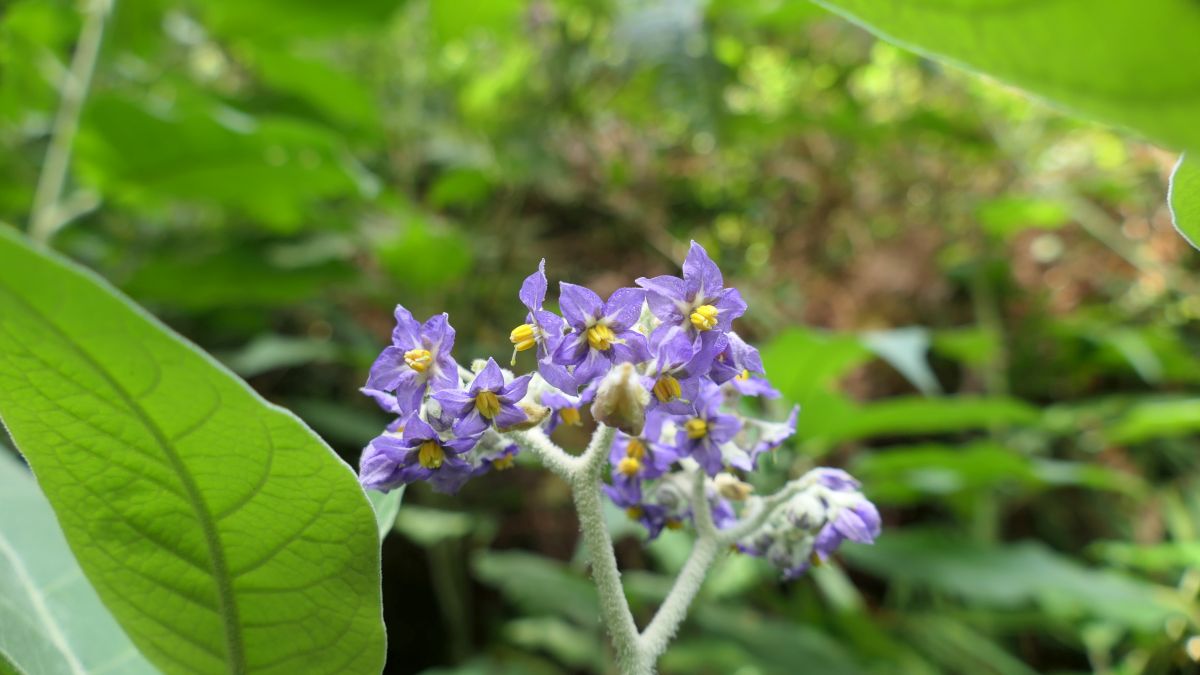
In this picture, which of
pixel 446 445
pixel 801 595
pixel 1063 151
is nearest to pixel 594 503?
pixel 446 445

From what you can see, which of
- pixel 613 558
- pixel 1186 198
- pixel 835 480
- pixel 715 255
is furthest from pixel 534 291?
pixel 715 255

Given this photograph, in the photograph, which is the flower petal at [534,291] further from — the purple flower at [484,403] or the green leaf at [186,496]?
the green leaf at [186,496]

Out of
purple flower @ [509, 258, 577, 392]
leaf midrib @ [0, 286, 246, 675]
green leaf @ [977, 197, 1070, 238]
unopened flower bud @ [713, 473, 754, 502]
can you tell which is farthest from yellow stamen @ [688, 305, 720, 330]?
green leaf @ [977, 197, 1070, 238]

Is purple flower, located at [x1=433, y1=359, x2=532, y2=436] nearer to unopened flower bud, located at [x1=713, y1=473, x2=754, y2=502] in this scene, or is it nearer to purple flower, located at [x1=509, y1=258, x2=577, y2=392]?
purple flower, located at [x1=509, y1=258, x2=577, y2=392]

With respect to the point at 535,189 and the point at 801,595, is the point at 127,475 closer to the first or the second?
the point at 801,595

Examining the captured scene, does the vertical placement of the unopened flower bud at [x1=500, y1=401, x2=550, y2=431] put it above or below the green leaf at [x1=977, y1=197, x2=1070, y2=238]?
above

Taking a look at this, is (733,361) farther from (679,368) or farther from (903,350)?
(903,350)
